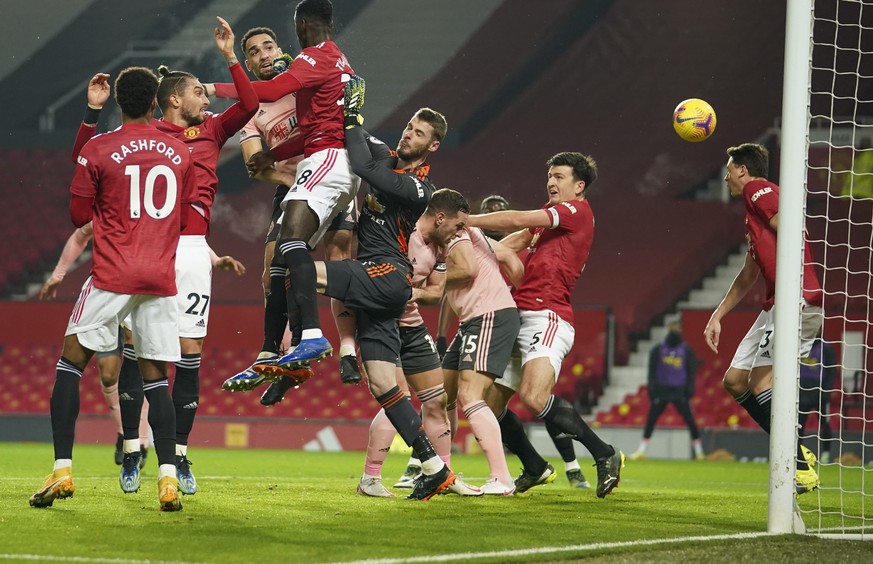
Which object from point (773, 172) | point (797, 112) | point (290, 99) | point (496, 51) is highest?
point (496, 51)

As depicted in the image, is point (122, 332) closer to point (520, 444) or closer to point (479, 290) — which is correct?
point (479, 290)

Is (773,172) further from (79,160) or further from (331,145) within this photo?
(79,160)

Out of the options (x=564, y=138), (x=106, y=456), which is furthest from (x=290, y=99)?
(x=564, y=138)

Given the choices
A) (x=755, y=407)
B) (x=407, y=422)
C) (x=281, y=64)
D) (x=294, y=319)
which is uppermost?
(x=281, y=64)

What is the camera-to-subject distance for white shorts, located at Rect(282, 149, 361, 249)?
595 cm

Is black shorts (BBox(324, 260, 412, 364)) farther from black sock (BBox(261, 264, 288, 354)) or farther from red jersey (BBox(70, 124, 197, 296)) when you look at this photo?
red jersey (BBox(70, 124, 197, 296))

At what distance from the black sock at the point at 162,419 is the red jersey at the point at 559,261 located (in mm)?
2568

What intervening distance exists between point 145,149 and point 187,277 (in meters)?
1.26

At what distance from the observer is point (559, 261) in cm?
705

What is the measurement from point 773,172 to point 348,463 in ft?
32.8

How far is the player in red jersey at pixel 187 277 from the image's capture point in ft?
20.8

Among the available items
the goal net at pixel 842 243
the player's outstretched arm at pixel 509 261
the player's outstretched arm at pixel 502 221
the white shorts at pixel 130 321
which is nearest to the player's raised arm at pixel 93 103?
the white shorts at pixel 130 321

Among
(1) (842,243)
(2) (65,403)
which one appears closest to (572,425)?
(2) (65,403)

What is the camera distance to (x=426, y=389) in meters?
6.73
